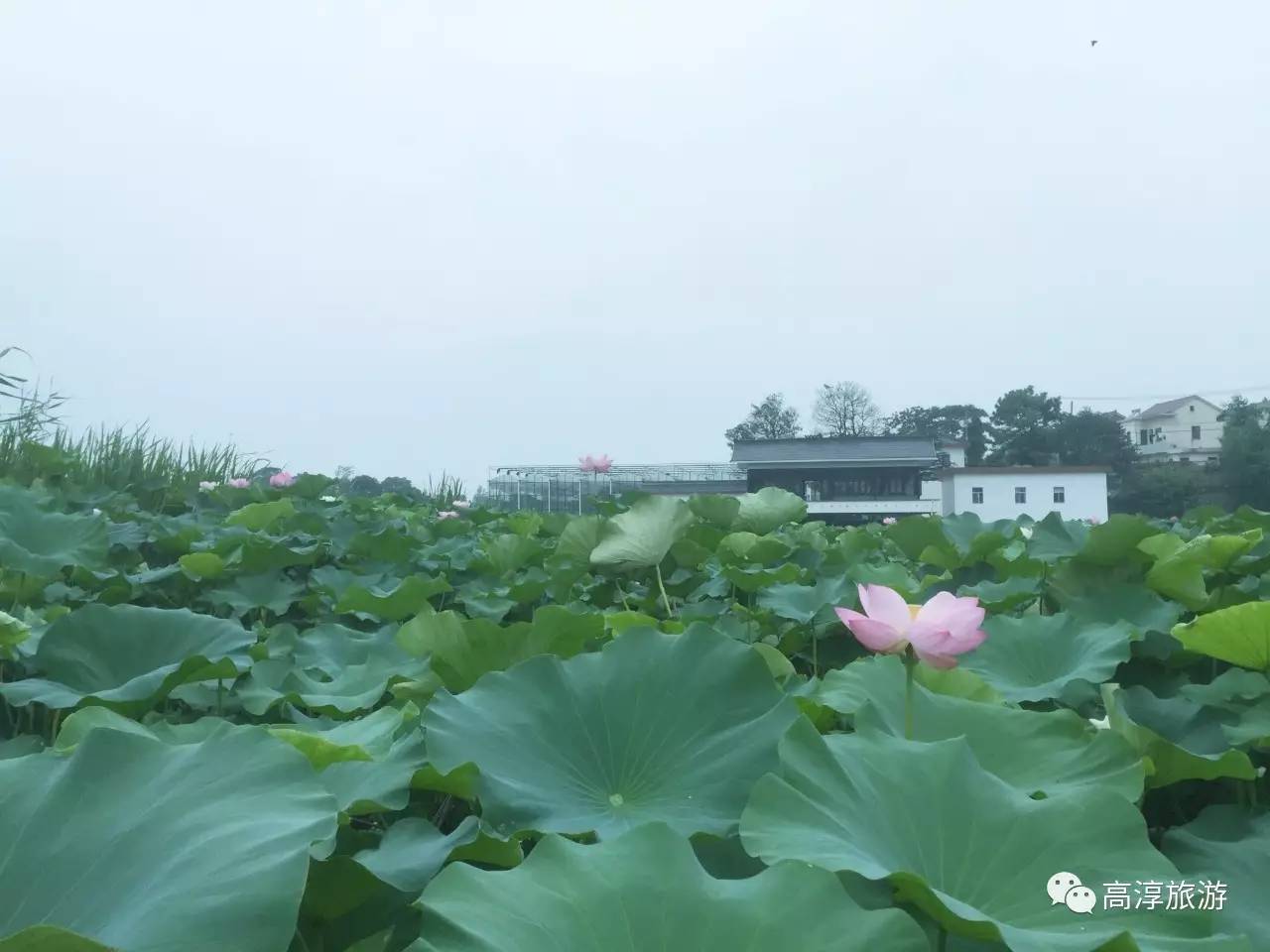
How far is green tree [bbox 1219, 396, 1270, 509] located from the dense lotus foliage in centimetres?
407

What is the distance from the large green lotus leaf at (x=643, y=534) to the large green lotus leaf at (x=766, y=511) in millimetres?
570

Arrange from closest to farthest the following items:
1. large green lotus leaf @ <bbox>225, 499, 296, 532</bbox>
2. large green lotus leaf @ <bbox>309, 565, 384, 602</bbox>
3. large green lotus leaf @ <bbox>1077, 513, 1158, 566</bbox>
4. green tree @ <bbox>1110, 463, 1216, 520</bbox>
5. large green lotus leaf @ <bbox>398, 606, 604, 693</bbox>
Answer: large green lotus leaf @ <bbox>398, 606, 604, 693</bbox> < large green lotus leaf @ <bbox>1077, 513, 1158, 566</bbox> < large green lotus leaf @ <bbox>309, 565, 384, 602</bbox> < large green lotus leaf @ <bbox>225, 499, 296, 532</bbox> < green tree @ <bbox>1110, 463, 1216, 520</bbox>

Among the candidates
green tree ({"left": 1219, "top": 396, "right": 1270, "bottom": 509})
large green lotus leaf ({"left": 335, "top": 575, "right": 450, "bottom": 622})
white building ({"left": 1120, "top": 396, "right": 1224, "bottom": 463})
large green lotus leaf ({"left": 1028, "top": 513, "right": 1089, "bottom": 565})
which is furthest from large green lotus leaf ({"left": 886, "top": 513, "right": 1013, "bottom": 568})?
white building ({"left": 1120, "top": 396, "right": 1224, "bottom": 463})

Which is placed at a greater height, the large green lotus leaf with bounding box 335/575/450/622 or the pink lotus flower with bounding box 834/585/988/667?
the pink lotus flower with bounding box 834/585/988/667

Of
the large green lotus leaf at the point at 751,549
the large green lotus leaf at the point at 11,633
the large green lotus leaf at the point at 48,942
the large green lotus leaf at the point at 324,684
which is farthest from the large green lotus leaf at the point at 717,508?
the large green lotus leaf at the point at 48,942

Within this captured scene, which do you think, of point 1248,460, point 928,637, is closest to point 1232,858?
point 928,637

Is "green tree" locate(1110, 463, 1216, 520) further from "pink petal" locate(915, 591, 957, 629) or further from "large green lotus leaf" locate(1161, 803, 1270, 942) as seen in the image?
"pink petal" locate(915, 591, 957, 629)

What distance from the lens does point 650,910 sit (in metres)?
0.41

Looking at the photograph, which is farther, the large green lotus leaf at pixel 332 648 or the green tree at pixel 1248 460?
the green tree at pixel 1248 460

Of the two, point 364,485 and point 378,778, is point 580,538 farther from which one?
point 364,485

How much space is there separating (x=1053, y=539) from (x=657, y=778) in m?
1.11

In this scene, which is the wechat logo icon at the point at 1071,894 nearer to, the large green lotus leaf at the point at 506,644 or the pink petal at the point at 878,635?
the pink petal at the point at 878,635

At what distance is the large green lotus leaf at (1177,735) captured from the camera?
699 millimetres

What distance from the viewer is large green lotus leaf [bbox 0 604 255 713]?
96 cm
